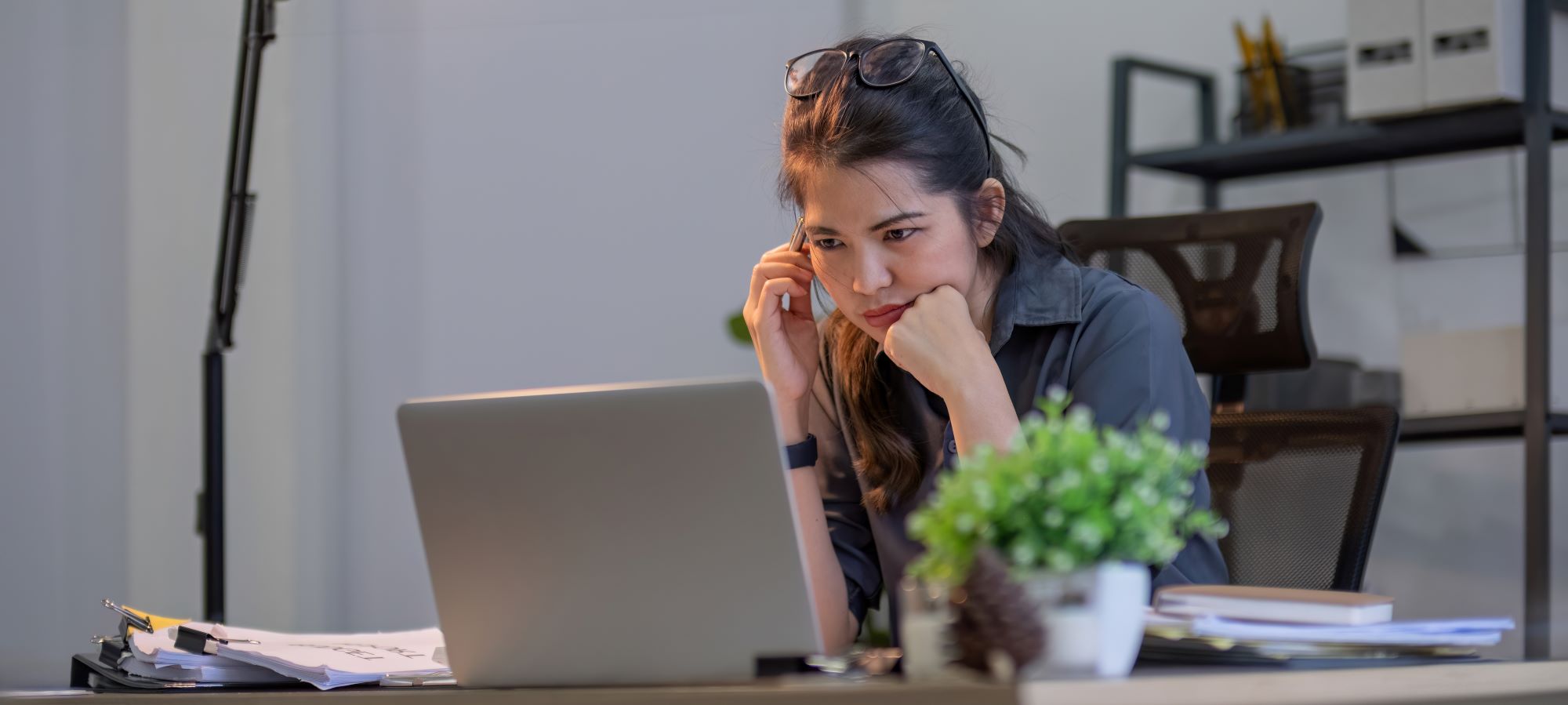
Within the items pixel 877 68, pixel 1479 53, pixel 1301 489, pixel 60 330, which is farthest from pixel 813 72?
pixel 60 330

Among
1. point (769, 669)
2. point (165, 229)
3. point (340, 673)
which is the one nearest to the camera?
point (769, 669)

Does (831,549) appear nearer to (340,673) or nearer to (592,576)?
(340,673)

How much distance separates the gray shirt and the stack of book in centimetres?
35

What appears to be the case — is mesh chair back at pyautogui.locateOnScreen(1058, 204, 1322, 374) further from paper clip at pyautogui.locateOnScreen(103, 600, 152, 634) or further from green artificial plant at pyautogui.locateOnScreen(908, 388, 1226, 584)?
paper clip at pyautogui.locateOnScreen(103, 600, 152, 634)

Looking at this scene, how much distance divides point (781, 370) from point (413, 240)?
1.58 m

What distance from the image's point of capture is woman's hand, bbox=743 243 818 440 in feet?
4.74

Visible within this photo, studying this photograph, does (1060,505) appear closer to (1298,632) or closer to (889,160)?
(1298,632)

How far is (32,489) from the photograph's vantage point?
249 cm

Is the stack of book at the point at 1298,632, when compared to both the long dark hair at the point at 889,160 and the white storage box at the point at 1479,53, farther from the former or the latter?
the white storage box at the point at 1479,53

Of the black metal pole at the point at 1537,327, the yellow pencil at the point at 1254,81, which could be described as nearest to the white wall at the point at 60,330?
the yellow pencil at the point at 1254,81

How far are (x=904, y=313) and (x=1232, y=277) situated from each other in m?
0.47

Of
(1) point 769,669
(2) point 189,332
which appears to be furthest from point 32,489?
(1) point 769,669

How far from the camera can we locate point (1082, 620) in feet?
2.15

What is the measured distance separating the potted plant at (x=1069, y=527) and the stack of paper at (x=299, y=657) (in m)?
0.49
